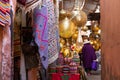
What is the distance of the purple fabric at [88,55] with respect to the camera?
1277 centimetres

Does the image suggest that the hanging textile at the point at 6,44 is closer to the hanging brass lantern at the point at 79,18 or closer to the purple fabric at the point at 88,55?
the hanging brass lantern at the point at 79,18

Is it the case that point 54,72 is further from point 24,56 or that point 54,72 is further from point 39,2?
point 39,2

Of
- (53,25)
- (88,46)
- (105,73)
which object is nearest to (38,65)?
(53,25)

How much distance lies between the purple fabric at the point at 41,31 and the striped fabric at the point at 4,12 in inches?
32.3

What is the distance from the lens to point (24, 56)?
10.8 feet

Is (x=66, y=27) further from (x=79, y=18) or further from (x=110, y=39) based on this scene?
(x=110, y=39)

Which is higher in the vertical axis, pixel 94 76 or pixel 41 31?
pixel 41 31

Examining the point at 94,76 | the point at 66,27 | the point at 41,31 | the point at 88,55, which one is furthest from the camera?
the point at 88,55

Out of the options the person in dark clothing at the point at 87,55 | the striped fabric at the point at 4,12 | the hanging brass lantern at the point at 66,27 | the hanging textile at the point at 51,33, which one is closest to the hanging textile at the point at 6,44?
the striped fabric at the point at 4,12

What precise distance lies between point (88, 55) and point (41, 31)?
9.87 metres

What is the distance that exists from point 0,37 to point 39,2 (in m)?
0.87

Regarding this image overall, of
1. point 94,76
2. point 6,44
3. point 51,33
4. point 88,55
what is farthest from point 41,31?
point 88,55

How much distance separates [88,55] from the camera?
12867 millimetres

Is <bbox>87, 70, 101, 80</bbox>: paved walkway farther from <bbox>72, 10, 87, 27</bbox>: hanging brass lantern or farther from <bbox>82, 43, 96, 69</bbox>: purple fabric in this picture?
<bbox>72, 10, 87, 27</bbox>: hanging brass lantern
